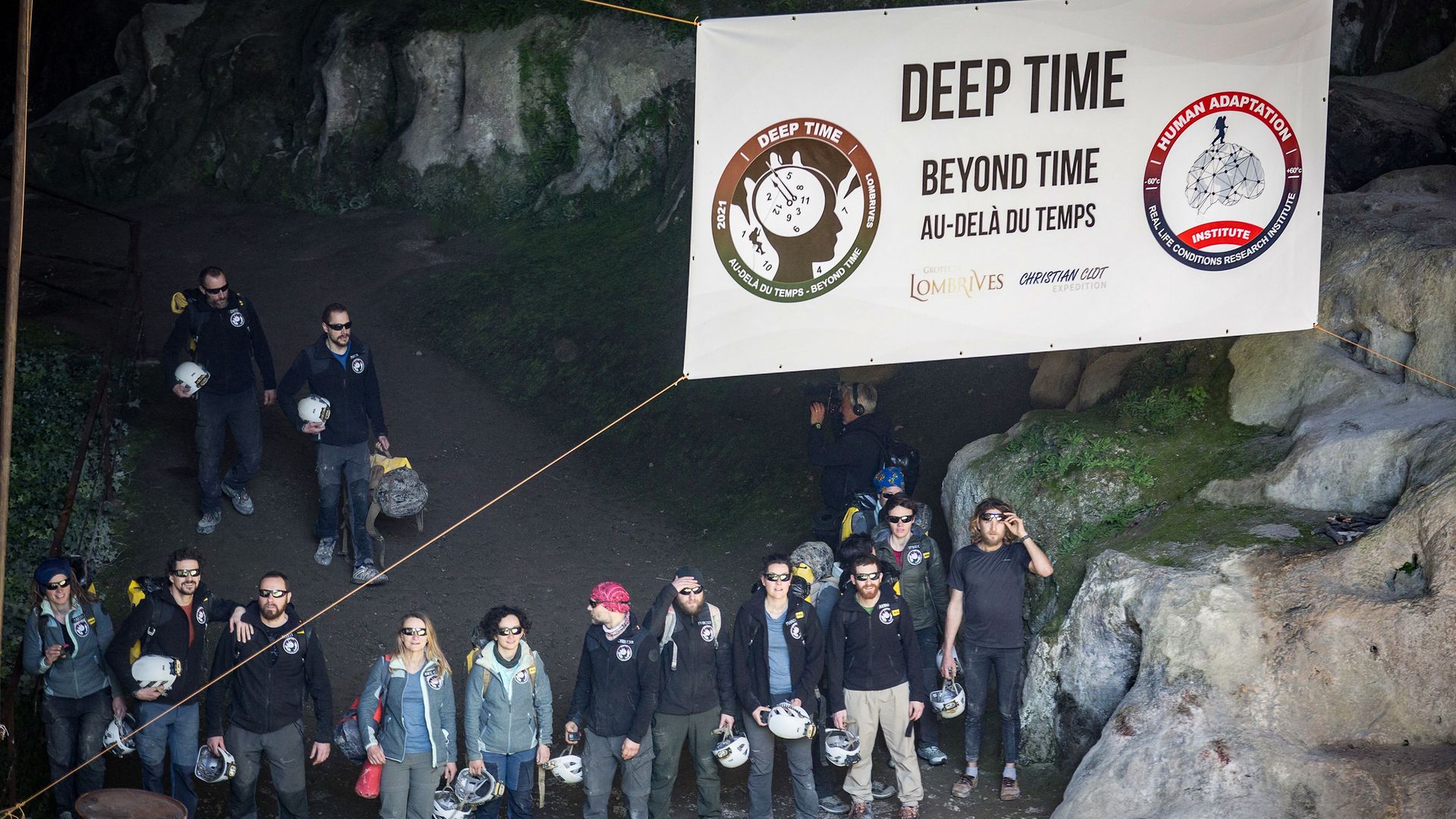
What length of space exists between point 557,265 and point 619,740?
33.1ft

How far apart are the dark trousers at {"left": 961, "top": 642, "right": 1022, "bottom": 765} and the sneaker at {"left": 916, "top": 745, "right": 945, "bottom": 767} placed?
0.31m

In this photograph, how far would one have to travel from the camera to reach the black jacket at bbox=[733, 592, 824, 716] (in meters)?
8.62

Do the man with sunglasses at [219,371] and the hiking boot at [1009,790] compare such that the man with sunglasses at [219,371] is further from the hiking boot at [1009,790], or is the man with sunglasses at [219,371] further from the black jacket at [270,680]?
the hiking boot at [1009,790]

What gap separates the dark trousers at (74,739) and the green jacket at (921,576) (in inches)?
200

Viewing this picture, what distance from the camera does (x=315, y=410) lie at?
422 inches

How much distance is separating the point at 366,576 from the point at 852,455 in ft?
13.0

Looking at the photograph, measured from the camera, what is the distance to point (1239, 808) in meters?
7.64

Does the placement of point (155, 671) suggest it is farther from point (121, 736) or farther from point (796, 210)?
point (796, 210)

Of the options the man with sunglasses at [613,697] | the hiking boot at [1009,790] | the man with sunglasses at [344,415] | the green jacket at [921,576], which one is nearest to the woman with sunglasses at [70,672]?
the man with sunglasses at [344,415]

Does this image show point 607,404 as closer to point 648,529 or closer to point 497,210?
point 648,529

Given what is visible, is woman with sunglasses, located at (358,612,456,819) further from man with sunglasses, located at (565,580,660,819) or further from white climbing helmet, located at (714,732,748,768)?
white climbing helmet, located at (714,732,748,768)

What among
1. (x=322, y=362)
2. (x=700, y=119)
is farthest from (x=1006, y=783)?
(x=322, y=362)

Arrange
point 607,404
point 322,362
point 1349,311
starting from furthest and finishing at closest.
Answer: point 607,404 → point 322,362 → point 1349,311

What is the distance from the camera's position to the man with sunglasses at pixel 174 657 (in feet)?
28.2
